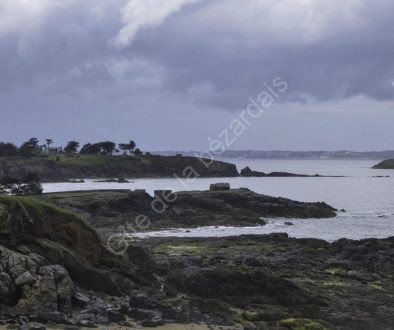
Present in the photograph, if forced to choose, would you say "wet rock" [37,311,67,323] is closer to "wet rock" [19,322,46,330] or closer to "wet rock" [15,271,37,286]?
"wet rock" [19,322,46,330]

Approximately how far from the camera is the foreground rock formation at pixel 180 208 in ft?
212

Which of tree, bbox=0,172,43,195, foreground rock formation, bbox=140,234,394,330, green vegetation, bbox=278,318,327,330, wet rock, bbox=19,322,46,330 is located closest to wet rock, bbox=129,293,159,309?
foreground rock formation, bbox=140,234,394,330

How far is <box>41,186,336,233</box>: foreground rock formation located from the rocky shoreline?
2840cm

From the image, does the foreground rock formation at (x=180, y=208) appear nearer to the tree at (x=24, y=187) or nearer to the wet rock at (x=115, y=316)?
the tree at (x=24, y=187)

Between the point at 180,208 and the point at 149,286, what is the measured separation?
49.5 m

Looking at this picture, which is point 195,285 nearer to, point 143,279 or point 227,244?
point 143,279

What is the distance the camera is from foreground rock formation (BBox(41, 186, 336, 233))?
64.5 meters

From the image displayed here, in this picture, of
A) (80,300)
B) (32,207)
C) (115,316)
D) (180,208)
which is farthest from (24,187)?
(115,316)

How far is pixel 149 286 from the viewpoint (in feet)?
80.8

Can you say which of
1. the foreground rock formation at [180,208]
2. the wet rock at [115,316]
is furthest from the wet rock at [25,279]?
the foreground rock formation at [180,208]

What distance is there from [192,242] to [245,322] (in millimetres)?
27663

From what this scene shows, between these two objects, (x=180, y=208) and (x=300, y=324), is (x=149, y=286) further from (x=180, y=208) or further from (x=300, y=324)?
(x=180, y=208)

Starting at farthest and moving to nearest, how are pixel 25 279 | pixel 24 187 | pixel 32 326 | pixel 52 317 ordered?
pixel 24 187 → pixel 25 279 → pixel 52 317 → pixel 32 326

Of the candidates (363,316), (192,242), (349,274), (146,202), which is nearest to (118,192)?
(146,202)
